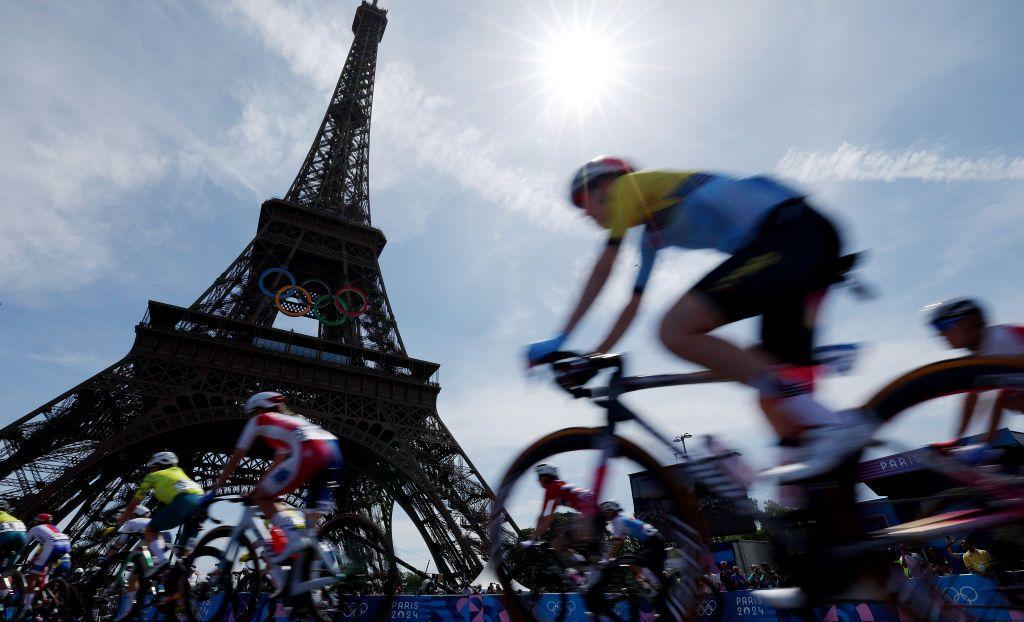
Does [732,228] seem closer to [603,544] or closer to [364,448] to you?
[603,544]

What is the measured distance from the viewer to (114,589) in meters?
5.24

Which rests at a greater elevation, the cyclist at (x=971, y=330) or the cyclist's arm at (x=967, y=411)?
the cyclist at (x=971, y=330)

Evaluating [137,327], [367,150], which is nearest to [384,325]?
[137,327]

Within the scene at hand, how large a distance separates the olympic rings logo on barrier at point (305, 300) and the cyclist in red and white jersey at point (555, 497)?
2499 cm

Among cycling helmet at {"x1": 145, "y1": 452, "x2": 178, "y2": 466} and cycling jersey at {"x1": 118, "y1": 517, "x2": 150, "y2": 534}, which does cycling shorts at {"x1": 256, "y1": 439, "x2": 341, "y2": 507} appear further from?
cycling jersey at {"x1": 118, "y1": 517, "x2": 150, "y2": 534}

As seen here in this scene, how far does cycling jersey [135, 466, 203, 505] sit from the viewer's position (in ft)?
15.8

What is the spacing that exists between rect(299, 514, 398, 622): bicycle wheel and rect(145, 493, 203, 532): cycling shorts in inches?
68.3

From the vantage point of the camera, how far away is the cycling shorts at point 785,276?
1881 millimetres

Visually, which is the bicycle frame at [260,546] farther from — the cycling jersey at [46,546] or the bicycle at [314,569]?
the cycling jersey at [46,546]

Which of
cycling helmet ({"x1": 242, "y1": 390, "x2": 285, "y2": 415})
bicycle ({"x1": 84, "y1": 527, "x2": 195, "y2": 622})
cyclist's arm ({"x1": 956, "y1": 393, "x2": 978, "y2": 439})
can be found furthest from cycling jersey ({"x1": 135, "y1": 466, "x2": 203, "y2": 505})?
cyclist's arm ({"x1": 956, "y1": 393, "x2": 978, "y2": 439})

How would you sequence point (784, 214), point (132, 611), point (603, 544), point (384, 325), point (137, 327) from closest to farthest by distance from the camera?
point (784, 214) → point (603, 544) → point (132, 611) → point (137, 327) → point (384, 325)

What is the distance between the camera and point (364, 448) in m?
22.3

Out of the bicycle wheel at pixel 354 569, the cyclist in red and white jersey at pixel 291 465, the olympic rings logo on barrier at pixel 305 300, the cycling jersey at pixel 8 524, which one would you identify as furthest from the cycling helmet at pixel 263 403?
the olympic rings logo on barrier at pixel 305 300

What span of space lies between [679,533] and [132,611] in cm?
544
